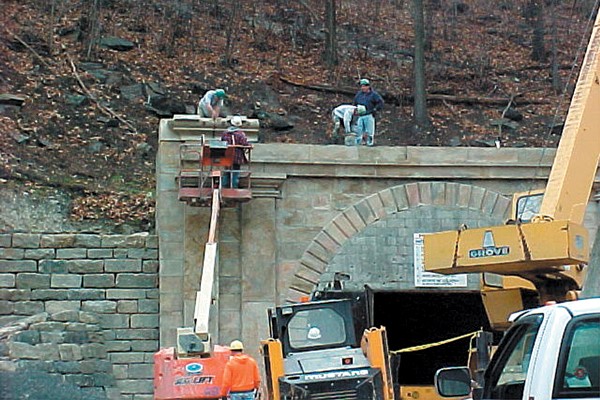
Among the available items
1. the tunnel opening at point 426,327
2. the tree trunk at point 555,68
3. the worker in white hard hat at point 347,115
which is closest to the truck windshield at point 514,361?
the worker in white hard hat at point 347,115

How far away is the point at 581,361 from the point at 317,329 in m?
7.50

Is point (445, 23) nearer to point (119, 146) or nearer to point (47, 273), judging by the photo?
point (119, 146)

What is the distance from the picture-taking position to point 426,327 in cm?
2453

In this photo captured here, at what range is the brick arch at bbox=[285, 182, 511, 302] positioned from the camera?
18062 mm

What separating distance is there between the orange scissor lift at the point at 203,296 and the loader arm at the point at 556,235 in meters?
2.75

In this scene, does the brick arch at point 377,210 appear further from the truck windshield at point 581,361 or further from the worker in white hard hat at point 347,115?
the truck windshield at point 581,361

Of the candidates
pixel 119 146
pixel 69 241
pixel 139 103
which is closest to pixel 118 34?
pixel 139 103

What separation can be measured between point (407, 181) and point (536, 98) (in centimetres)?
1900

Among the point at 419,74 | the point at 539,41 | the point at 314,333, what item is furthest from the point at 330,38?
the point at 314,333

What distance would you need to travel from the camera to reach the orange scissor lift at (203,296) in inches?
494

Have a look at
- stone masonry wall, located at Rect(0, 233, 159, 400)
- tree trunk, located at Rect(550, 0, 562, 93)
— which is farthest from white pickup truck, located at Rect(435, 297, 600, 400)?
tree trunk, located at Rect(550, 0, 562, 93)

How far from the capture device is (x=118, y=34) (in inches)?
1404

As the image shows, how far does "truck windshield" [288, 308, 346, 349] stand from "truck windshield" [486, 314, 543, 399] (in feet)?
20.5

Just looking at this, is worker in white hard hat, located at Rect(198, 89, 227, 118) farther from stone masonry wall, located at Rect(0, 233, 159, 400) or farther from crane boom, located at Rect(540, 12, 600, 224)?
crane boom, located at Rect(540, 12, 600, 224)
